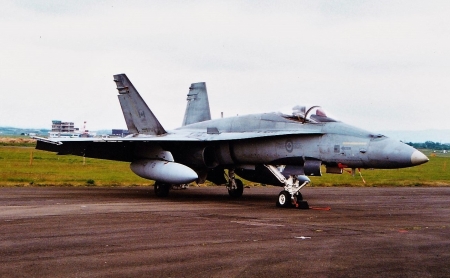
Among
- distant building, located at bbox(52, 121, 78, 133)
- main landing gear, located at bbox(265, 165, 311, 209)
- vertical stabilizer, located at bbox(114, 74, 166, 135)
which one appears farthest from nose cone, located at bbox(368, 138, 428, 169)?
distant building, located at bbox(52, 121, 78, 133)

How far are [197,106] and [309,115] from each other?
7.85 meters

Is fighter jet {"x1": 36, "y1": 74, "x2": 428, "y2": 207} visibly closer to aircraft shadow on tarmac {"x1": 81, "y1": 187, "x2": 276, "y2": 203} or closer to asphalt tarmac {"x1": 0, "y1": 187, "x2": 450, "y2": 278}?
aircraft shadow on tarmac {"x1": 81, "y1": 187, "x2": 276, "y2": 203}

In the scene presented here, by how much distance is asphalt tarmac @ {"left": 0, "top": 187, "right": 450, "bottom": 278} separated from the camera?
258 inches

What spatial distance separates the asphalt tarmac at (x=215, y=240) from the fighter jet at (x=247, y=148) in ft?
3.69

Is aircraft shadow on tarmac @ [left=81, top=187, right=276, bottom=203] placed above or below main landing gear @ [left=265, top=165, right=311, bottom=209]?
below

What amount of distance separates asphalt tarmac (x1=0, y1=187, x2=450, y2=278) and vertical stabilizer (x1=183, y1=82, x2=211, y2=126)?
7.14 m

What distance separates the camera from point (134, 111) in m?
20.2

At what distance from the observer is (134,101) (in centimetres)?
2014

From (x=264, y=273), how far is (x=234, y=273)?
0.32 metres

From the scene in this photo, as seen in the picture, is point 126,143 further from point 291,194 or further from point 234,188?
point 291,194

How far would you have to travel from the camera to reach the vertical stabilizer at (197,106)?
22034mm

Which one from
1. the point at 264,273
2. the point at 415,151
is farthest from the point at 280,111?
the point at 264,273

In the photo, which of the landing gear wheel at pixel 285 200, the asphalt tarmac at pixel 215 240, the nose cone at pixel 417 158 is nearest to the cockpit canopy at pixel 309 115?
the landing gear wheel at pixel 285 200

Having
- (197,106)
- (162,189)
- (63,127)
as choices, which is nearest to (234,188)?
(162,189)
